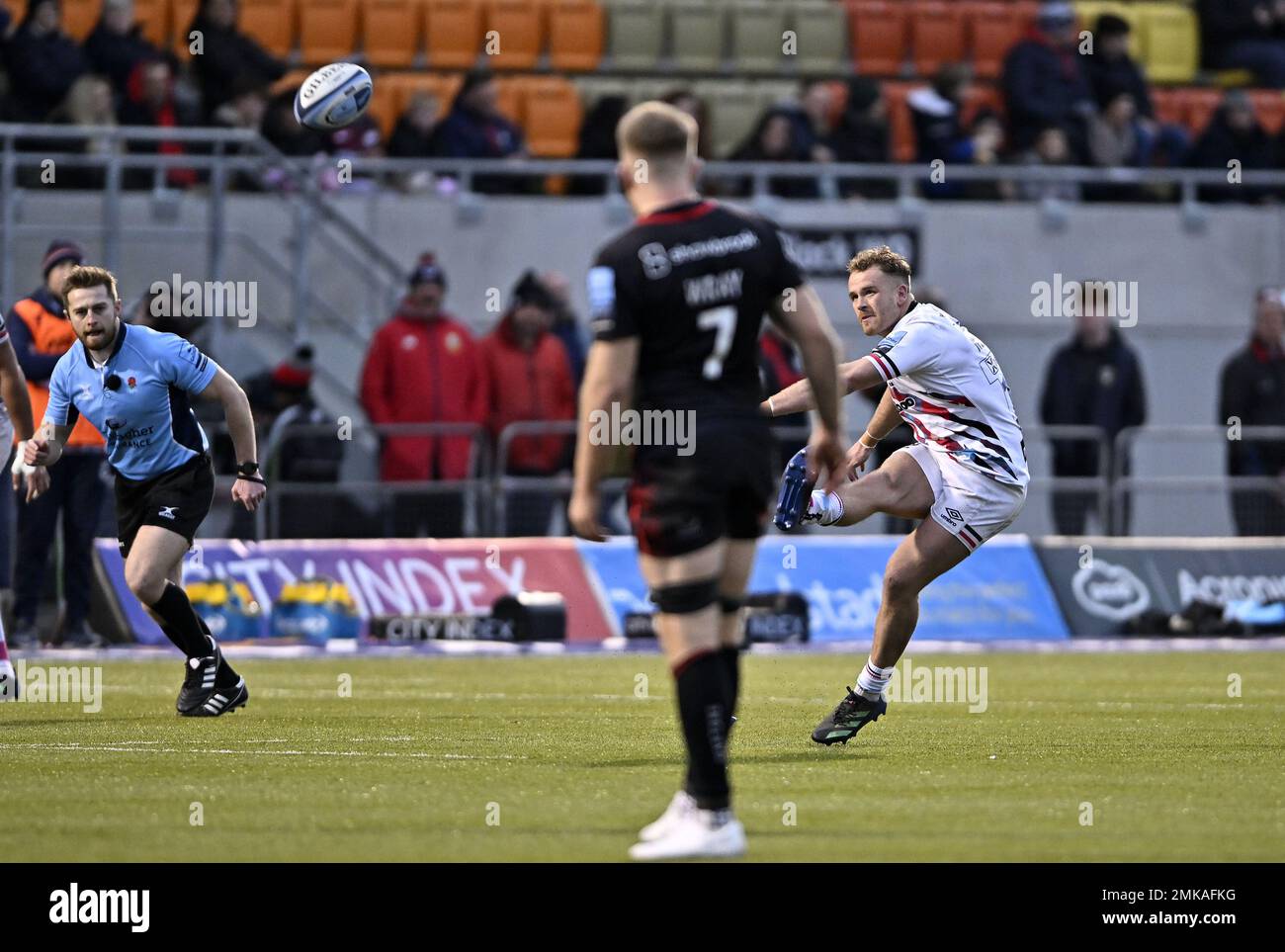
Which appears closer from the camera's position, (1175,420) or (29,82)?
(29,82)

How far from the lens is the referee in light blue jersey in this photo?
498 inches

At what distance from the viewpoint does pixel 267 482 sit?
19797 mm

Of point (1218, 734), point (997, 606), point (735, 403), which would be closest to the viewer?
point (735, 403)

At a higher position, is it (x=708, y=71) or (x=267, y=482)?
(x=708, y=71)

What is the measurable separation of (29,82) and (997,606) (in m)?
10.5

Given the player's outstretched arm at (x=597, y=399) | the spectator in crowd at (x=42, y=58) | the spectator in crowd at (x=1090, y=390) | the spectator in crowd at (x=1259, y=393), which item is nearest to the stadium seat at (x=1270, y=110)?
the spectator in crowd at (x=1259, y=393)

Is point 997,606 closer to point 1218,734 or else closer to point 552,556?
point 552,556

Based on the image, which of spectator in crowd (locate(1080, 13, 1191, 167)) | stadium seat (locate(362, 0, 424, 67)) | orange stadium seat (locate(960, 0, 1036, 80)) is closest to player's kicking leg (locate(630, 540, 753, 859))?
stadium seat (locate(362, 0, 424, 67))

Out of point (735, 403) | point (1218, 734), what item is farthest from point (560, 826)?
point (1218, 734)

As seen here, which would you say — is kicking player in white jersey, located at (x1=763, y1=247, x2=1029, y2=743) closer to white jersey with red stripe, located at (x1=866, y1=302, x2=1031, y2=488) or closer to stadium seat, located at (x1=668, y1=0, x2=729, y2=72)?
white jersey with red stripe, located at (x1=866, y1=302, x2=1031, y2=488)

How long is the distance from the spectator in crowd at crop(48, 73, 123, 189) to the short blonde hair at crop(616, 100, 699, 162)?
47.6 ft

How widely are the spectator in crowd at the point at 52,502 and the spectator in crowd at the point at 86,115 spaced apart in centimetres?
421

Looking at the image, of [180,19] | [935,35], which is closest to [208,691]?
[180,19]
